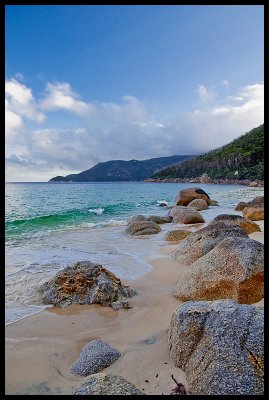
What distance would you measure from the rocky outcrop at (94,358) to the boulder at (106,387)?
42.4 inches

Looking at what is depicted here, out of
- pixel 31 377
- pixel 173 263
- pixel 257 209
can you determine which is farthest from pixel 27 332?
pixel 257 209

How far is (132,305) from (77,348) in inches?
69.0

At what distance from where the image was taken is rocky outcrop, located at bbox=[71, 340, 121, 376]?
427 cm

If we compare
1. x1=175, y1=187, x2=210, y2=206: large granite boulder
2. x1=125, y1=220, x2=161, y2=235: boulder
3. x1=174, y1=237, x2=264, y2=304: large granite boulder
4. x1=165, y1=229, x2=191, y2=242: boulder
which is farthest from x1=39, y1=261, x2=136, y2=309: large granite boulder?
x1=175, y1=187, x2=210, y2=206: large granite boulder

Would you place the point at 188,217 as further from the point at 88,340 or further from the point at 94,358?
the point at 94,358

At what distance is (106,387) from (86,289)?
3823 millimetres

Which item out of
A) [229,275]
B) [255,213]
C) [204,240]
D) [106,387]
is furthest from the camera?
[255,213]

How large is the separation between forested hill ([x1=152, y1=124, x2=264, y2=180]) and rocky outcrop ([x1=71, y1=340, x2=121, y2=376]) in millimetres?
81231

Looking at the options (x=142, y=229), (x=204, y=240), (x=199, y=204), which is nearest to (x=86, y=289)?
(x=204, y=240)

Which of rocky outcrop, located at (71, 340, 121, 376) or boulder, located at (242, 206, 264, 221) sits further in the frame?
boulder, located at (242, 206, 264, 221)

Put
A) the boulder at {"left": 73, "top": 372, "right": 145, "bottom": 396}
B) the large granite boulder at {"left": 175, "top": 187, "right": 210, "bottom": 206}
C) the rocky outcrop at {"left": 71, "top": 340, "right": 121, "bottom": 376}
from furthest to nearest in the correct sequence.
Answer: the large granite boulder at {"left": 175, "top": 187, "right": 210, "bottom": 206}
the rocky outcrop at {"left": 71, "top": 340, "right": 121, "bottom": 376}
the boulder at {"left": 73, "top": 372, "right": 145, "bottom": 396}

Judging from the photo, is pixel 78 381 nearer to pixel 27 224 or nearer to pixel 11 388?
pixel 11 388

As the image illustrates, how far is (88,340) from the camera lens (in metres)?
5.23

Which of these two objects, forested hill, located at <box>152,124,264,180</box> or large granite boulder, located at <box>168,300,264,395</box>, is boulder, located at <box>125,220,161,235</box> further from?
forested hill, located at <box>152,124,264,180</box>
